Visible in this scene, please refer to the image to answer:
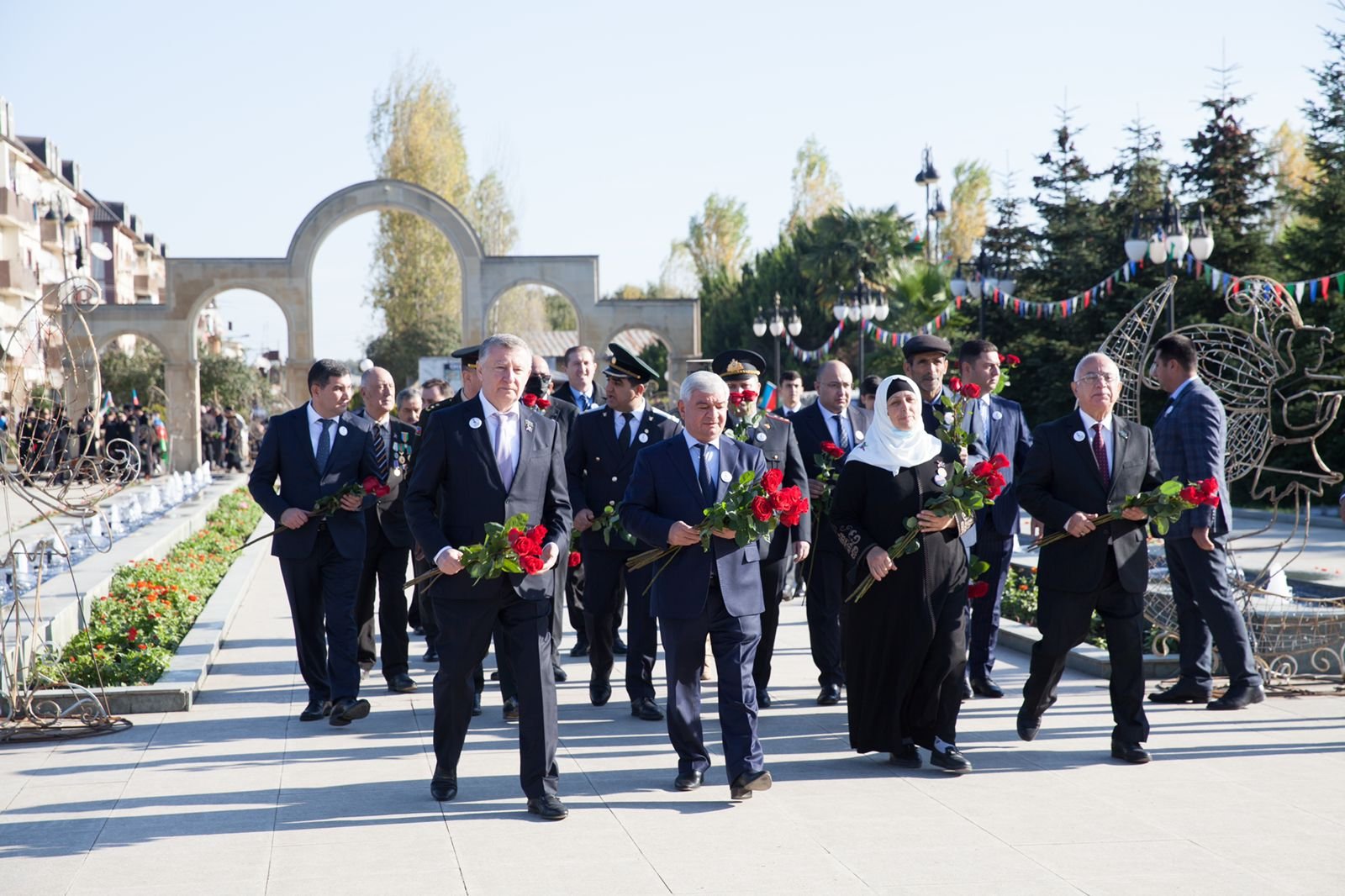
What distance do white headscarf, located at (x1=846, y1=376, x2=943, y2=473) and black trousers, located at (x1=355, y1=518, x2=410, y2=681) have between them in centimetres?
370

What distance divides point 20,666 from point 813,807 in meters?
4.62

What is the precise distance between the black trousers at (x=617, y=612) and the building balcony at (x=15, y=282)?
56273 mm

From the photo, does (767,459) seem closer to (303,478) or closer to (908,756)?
(908,756)

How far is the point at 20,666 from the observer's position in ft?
23.9

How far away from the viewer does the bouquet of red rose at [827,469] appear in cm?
794

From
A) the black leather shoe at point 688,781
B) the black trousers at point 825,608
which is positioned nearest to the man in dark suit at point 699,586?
the black leather shoe at point 688,781

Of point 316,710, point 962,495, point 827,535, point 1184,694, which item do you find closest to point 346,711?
point 316,710

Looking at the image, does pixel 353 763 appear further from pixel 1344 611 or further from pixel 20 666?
pixel 1344 611

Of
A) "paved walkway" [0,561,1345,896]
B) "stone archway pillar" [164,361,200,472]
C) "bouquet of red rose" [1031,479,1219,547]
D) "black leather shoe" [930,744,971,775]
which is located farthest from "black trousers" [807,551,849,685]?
"stone archway pillar" [164,361,200,472]

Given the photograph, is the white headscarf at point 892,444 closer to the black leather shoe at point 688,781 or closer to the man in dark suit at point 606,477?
the black leather shoe at point 688,781

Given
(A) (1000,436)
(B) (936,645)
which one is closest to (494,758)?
(B) (936,645)

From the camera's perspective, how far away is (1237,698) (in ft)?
24.6

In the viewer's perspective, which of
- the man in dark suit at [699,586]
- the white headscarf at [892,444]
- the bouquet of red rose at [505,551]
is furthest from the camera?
the white headscarf at [892,444]

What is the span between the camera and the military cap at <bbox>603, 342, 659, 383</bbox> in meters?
7.77
